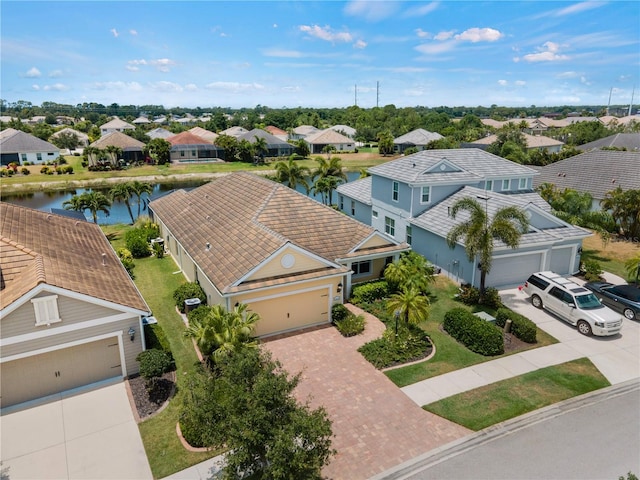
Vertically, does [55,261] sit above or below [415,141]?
below

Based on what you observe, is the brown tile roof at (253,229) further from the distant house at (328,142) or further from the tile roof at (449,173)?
the distant house at (328,142)

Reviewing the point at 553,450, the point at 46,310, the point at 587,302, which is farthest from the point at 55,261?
the point at 587,302

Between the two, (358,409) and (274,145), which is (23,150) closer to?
(274,145)


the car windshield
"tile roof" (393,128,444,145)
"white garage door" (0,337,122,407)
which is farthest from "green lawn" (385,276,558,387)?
"tile roof" (393,128,444,145)

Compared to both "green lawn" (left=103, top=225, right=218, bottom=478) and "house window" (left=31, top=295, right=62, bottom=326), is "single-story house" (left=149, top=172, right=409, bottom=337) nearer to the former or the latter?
"green lawn" (left=103, top=225, right=218, bottom=478)

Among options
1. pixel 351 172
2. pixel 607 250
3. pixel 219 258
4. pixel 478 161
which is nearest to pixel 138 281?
pixel 219 258

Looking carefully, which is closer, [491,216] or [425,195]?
[491,216]

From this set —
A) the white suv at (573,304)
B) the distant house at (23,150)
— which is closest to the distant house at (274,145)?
the distant house at (23,150)
